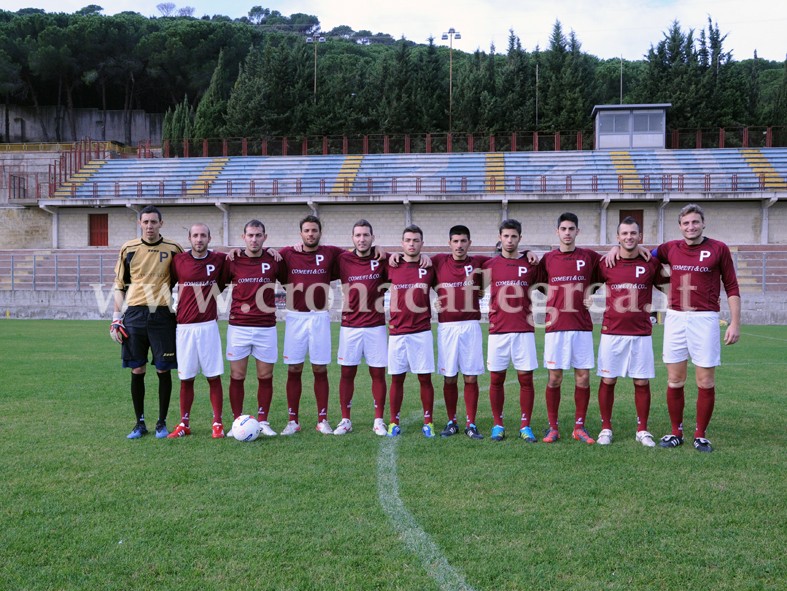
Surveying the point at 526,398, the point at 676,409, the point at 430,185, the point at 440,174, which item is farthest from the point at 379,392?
the point at 440,174

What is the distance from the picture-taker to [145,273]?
601cm

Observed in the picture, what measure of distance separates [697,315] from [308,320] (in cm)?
333

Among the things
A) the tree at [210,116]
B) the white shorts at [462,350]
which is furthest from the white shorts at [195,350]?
the tree at [210,116]


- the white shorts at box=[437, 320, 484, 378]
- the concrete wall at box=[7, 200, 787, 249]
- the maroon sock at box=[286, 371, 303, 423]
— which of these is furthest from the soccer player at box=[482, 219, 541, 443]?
the concrete wall at box=[7, 200, 787, 249]

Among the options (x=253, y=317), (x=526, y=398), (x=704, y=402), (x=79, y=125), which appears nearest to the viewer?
(x=704, y=402)

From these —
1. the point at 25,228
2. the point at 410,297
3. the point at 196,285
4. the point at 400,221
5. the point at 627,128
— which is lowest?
the point at 410,297

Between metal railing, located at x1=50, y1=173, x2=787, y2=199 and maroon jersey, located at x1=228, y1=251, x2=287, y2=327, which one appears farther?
metal railing, located at x1=50, y1=173, x2=787, y2=199

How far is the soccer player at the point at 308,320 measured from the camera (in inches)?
242

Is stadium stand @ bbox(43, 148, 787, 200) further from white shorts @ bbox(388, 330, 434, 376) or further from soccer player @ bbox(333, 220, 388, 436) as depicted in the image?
white shorts @ bbox(388, 330, 434, 376)

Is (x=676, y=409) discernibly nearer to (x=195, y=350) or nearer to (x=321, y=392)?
(x=321, y=392)

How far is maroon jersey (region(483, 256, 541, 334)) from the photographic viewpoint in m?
5.97

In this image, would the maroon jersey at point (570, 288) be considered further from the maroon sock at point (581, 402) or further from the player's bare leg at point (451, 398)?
the player's bare leg at point (451, 398)

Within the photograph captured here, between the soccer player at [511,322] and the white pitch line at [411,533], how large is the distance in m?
1.30

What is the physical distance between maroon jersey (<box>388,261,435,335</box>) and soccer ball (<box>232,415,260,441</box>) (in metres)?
1.47
